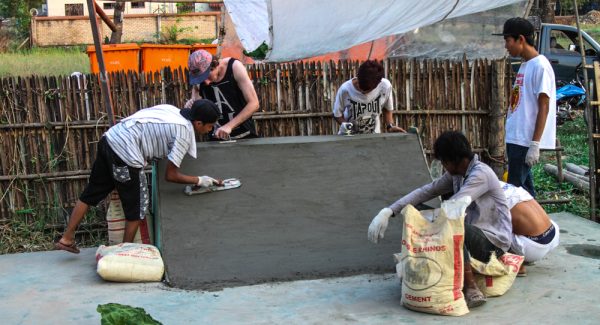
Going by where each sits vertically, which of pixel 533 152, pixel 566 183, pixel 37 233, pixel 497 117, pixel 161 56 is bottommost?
pixel 566 183

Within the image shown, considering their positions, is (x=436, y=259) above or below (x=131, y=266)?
above

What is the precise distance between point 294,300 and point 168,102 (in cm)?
279

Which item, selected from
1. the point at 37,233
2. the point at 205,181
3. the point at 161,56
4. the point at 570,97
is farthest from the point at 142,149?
the point at 570,97

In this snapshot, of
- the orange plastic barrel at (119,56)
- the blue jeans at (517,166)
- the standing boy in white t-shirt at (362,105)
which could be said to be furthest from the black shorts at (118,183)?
the orange plastic barrel at (119,56)

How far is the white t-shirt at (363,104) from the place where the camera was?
5.99m

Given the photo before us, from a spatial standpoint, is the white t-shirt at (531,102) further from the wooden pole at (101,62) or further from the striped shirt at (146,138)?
the wooden pole at (101,62)

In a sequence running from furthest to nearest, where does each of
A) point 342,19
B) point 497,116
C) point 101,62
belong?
point 497,116 → point 342,19 → point 101,62

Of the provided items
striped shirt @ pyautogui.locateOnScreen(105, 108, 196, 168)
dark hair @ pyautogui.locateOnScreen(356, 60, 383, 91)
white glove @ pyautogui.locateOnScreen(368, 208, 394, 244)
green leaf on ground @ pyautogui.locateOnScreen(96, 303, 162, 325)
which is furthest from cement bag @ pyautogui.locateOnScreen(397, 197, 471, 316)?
dark hair @ pyautogui.locateOnScreen(356, 60, 383, 91)

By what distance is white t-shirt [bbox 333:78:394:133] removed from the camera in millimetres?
5992

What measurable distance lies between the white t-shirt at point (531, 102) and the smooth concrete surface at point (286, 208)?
2.54 feet

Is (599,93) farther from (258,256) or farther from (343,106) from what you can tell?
(258,256)

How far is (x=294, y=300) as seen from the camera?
168 inches

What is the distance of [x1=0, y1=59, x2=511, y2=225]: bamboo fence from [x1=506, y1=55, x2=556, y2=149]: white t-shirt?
1.58m

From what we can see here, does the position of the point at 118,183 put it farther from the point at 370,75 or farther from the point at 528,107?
the point at 528,107
